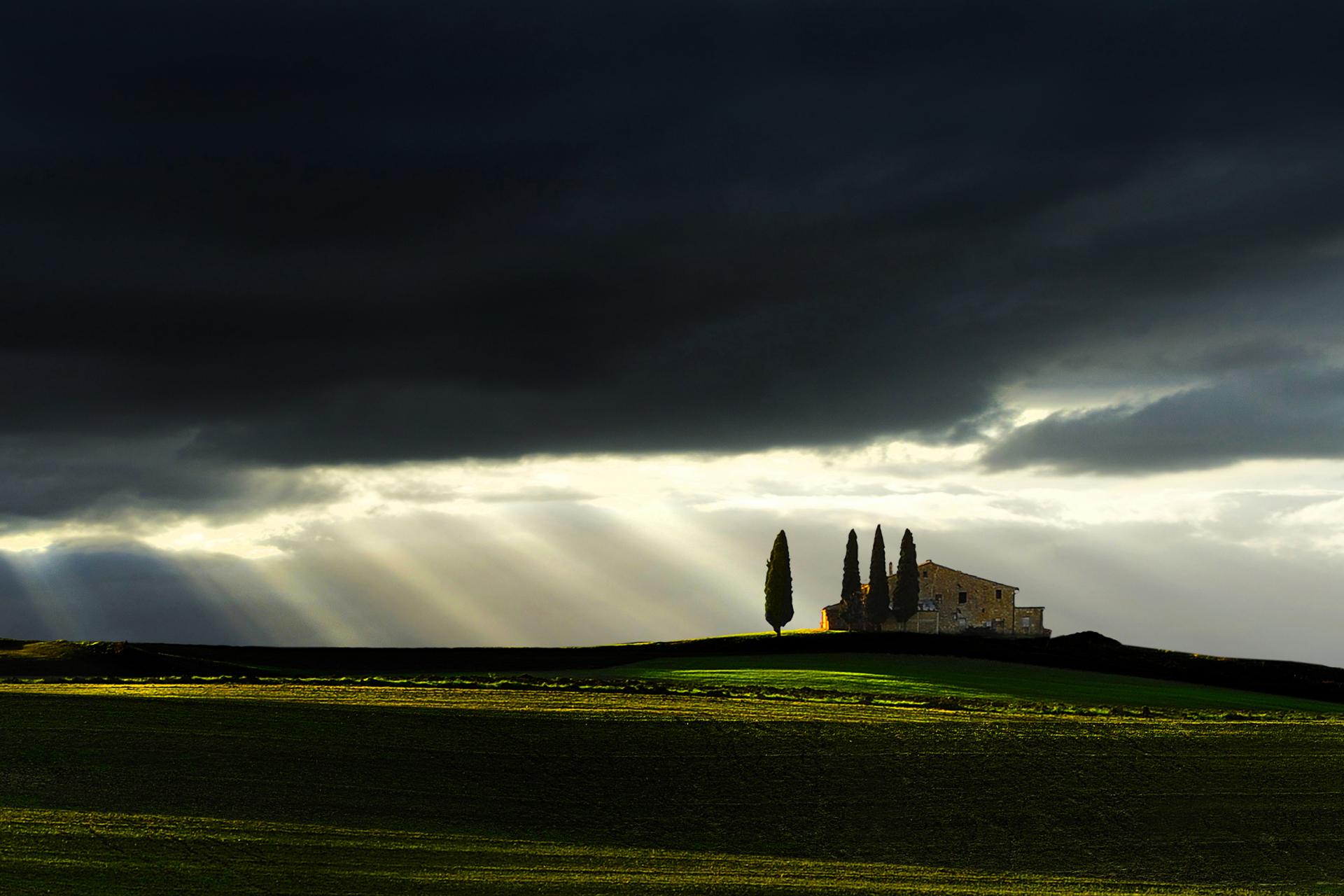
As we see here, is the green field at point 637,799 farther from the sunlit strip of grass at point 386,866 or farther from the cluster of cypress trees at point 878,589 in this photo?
the cluster of cypress trees at point 878,589

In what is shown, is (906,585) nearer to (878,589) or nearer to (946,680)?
(878,589)

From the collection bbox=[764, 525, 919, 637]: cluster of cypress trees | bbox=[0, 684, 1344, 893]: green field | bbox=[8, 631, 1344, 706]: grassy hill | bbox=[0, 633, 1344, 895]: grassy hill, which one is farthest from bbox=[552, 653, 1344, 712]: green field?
bbox=[764, 525, 919, 637]: cluster of cypress trees

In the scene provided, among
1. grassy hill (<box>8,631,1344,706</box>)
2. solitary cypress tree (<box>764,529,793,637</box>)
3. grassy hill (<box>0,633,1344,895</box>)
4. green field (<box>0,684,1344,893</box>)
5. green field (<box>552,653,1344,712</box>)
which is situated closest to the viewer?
green field (<box>0,684,1344,893</box>)

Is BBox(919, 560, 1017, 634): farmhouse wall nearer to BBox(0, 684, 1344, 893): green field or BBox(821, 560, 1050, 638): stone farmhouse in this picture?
BBox(821, 560, 1050, 638): stone farmhouse

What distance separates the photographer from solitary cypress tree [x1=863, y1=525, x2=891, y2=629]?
11738cm

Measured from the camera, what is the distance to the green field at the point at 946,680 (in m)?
67.4

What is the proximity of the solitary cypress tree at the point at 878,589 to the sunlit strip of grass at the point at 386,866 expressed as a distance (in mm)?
83983

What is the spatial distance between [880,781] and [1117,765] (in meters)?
8.70

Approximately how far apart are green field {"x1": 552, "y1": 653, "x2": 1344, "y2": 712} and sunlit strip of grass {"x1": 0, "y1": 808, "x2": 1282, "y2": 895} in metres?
30.6

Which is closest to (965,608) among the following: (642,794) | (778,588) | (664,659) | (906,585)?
(906,585)

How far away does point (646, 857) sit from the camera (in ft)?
111

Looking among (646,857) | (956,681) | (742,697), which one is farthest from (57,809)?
(956,681)

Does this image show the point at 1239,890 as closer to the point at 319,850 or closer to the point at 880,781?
the point at 880,781

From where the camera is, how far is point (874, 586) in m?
118
